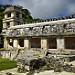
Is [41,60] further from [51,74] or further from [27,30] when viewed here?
[27,30]

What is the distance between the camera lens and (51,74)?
497 centimetres

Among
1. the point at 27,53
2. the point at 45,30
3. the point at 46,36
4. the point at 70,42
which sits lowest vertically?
the point at 27,53

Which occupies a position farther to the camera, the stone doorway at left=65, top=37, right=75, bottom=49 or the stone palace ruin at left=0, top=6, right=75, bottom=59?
the stone doorway at left=65, top=37, right=75, bottom=49

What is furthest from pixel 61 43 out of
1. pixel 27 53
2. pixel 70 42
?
pixel 27 53

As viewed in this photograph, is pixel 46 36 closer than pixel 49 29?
No

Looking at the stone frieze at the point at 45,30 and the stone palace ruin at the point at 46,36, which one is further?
the stone palace ruin at the point at 46,36

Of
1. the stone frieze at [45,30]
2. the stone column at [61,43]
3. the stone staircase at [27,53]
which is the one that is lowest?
the stone staircase at [27,53]

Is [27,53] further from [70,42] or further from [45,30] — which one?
[70,42]

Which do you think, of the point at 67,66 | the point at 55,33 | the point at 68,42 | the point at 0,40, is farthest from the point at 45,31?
the point at 0,40

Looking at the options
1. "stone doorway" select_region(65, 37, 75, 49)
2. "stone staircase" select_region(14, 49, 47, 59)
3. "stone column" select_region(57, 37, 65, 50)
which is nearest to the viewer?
"stone column" select_region(57, 37, 65, 50)

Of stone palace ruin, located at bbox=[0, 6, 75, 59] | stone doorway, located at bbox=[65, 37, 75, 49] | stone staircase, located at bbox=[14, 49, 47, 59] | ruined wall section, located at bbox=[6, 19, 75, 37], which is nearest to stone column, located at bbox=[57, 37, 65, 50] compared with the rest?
stone palace ruin, located at bbox=[0, 6, 75, 59]

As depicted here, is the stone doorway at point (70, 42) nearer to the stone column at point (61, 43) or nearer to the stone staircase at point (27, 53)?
the stone column at point (61, 43)

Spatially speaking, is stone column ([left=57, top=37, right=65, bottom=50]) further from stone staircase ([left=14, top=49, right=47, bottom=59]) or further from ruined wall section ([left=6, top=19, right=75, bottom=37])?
stone staircase ([left=14, top=49, right=47, bottom=59])

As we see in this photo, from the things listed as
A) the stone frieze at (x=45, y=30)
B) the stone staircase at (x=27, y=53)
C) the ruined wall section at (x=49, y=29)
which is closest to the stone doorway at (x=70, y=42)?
the ruined wall section at (x=49, y=29)
